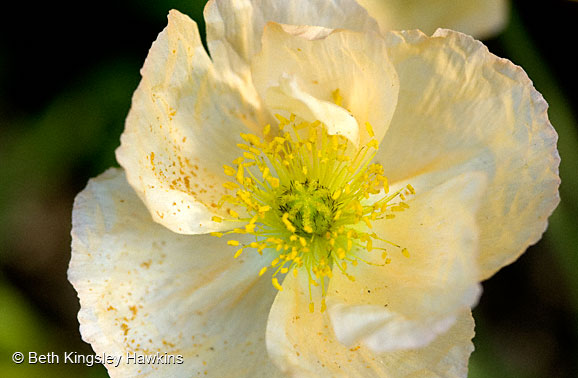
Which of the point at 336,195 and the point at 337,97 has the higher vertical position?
the point at 337,97

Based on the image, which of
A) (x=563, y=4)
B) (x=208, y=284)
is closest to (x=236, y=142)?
(x=208, y=284)

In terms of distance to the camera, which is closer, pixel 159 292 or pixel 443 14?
pixel 159 292

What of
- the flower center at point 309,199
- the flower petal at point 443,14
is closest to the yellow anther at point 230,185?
the flower center at point 309,199

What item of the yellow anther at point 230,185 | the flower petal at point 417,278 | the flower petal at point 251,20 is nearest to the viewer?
the flower petal at point 417,278

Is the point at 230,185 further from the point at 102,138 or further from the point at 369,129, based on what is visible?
the point at 102,138

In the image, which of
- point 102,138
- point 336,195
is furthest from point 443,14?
point 102,138

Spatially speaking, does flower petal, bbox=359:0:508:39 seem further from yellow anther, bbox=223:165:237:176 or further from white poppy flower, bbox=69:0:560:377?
yellow anther, bbox=223:165:237:176

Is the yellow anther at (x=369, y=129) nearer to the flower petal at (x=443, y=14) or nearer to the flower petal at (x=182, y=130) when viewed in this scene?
the flower petal at (x=182, y=130)
